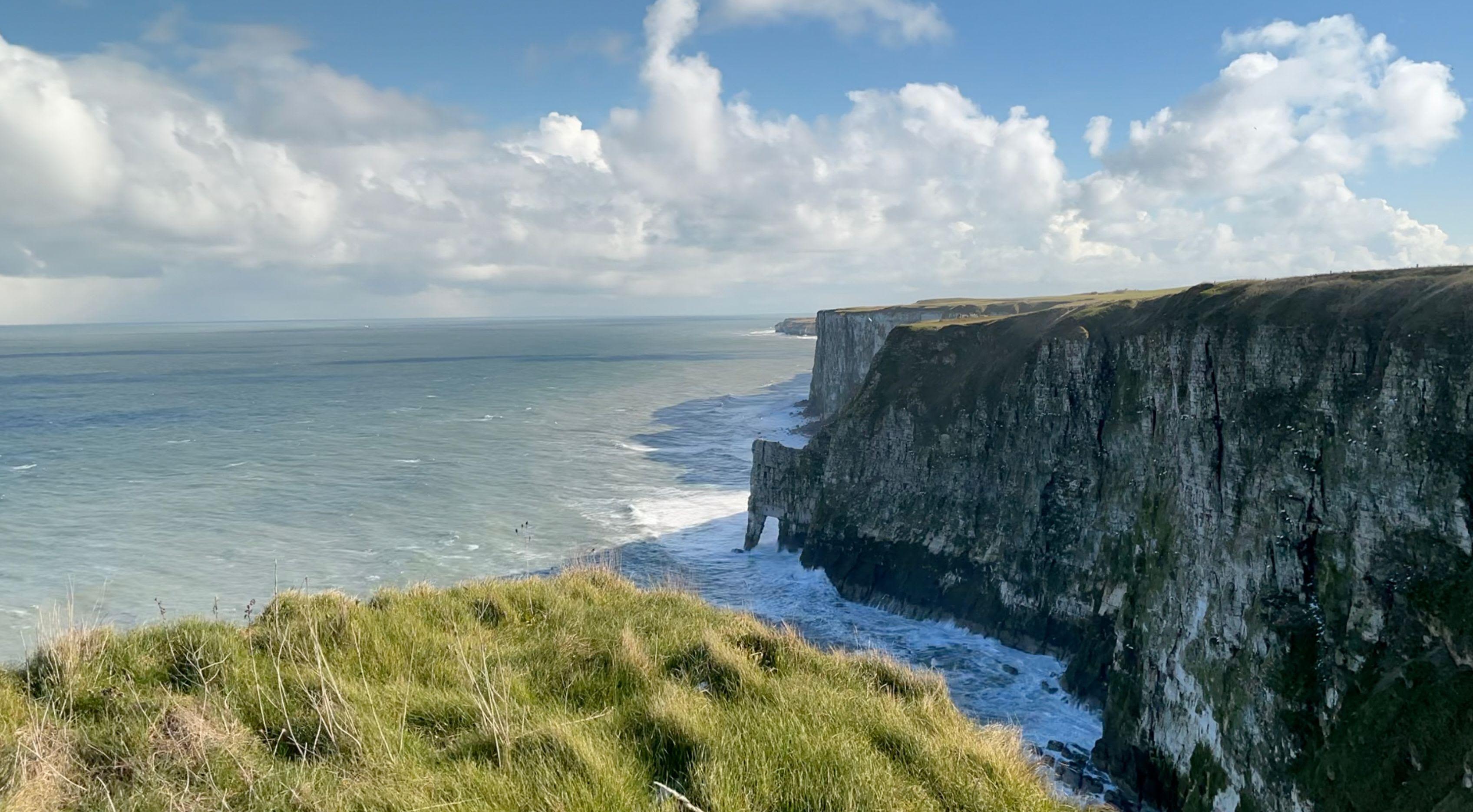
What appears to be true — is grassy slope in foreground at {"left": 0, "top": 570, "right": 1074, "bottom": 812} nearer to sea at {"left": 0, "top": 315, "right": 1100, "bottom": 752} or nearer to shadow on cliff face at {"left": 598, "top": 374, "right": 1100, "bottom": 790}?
sea at {"left": 0, "top": 315, "right": 1100, "bottom": 752}

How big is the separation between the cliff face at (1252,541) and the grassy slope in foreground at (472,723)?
18.1 meters

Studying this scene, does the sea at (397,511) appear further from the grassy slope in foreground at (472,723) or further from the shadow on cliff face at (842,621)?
the grassy slope in foreground at (472,723)

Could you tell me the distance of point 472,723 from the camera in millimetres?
7035

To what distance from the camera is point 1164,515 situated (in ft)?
96.9

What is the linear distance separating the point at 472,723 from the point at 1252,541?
2620 cm

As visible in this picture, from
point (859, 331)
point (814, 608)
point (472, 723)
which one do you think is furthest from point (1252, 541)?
point (859, 331)

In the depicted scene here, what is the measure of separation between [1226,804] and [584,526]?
134 ft

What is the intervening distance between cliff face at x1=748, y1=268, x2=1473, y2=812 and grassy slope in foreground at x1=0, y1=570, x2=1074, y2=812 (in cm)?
1809

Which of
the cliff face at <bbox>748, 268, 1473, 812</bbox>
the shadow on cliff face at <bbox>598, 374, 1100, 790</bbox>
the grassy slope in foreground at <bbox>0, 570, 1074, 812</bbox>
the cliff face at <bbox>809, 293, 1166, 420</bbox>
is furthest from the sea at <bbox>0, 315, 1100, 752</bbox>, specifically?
the cliff face at <bbox>809, 293, 1166, 420</bbox>

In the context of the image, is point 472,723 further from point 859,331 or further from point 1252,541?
point 859,331

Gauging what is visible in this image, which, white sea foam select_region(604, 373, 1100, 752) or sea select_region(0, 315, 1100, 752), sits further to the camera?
sea select_region(0, 315, 1100, 752)

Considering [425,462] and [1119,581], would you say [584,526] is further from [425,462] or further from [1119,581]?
[1119,581]

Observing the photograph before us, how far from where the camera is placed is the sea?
37.3 meters

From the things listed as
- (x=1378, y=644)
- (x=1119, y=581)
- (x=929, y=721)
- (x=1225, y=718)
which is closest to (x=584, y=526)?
(x=1119, y=581)
